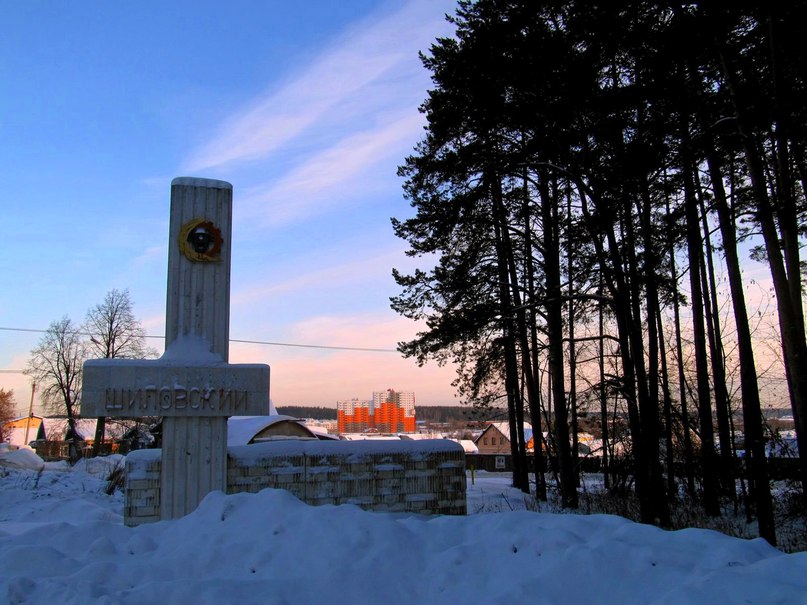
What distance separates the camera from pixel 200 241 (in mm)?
9562

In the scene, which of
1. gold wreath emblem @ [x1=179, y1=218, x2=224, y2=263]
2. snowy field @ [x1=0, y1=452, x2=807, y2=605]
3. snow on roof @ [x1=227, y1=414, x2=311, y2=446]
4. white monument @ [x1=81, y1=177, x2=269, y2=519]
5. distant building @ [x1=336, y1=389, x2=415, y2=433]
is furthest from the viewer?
distant building @ [x1=336, y1=389, x2=415, y2=433]

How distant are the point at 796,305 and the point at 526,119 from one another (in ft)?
19.4

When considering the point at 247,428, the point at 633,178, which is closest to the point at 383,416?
the point at 247,428

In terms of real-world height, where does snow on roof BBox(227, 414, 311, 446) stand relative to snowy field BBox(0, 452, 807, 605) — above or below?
above

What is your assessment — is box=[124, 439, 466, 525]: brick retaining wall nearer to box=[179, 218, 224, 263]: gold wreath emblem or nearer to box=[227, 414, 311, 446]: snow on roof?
box=[179, 218, 224, 263]: gold wreath emblem

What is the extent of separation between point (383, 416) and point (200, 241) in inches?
5353

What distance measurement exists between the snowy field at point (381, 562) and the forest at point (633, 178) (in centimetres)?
615

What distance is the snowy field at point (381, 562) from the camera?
423 centimetres

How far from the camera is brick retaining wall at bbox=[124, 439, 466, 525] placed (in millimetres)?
9047

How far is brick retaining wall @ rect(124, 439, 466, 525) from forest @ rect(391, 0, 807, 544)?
387 cm

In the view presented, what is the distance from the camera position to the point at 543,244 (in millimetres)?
18312

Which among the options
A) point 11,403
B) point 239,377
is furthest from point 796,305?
point 11,403

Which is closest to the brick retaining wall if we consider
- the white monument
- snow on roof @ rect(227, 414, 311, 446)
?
the white monument

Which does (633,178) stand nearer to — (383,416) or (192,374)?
(192,374)
